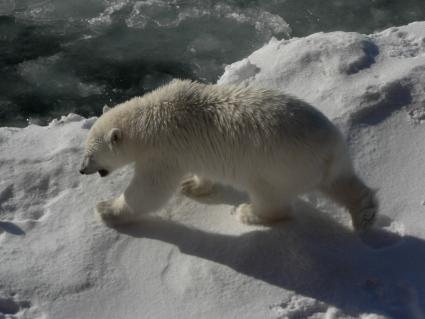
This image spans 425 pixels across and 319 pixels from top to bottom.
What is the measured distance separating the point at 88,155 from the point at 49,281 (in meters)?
0.89

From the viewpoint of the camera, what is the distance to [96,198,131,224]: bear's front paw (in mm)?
4184

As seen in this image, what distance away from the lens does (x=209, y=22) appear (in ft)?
25.7

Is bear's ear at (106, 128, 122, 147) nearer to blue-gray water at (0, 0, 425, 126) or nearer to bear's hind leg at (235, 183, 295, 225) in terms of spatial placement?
bear's hind leg at (235, 183, 295, 225)

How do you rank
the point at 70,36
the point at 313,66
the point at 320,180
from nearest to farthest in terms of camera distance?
the point at 320,180, the point at 313,66, the point at 70,36

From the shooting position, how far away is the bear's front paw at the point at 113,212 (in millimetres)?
4184

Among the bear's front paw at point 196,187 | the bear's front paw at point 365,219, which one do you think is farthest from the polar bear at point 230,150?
the bear's front paw at point 196,187

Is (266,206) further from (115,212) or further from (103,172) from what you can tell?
(103,172)

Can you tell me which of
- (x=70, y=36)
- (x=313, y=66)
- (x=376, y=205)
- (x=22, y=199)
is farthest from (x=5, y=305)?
(x=70, y=36)

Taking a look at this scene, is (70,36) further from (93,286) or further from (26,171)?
(93,286)

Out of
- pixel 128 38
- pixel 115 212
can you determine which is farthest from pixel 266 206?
pixel 128 38

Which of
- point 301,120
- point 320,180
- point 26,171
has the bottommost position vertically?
point 26,171

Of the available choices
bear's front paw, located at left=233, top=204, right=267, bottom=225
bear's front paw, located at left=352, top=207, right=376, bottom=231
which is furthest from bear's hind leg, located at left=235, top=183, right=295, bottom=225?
bear's front paw, located at left=352, top=207, right=376, bottom=231

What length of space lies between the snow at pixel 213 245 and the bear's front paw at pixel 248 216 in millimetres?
43

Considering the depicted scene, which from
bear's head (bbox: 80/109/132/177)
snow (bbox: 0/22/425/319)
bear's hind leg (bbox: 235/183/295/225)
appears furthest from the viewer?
bear's head (bbox: 80/109/132/177)
